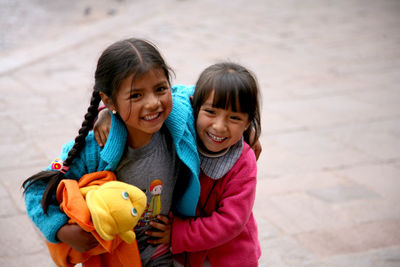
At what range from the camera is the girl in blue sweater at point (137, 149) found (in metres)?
1.40

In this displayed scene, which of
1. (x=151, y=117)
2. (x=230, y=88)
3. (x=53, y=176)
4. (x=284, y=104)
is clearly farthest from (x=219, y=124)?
(x=284, y=104)

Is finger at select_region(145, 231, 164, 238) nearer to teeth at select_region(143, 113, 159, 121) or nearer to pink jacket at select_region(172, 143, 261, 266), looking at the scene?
pink jacket at select_region(172, 143, 261, 266)

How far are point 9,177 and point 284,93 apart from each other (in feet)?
10.7

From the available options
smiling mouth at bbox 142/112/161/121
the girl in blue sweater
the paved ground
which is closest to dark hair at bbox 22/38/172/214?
the girl in blue sweater

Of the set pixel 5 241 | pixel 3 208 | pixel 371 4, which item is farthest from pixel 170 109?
pixel 371 4

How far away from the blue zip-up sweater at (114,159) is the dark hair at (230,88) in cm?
11

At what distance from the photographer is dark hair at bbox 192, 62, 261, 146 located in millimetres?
1542

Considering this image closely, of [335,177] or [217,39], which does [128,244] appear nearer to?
[335,177]

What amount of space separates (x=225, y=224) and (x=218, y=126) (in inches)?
13.3

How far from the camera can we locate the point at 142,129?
147 centimetres

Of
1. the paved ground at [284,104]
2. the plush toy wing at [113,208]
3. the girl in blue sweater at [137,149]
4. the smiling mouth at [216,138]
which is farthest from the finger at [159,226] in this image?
the paved ground at [284,104]

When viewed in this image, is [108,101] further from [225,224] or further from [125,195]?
[225,224]

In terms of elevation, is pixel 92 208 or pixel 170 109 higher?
pixel 170 109

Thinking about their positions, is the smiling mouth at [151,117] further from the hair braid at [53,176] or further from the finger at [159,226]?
the finger at [159,226]
